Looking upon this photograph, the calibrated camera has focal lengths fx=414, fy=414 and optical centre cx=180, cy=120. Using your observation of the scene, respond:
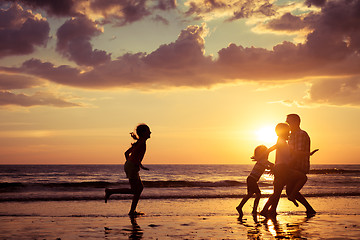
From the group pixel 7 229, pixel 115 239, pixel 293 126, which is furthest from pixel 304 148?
pixel 7 229

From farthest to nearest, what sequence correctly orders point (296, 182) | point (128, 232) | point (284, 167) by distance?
point (296, 182)
point (284, 167)
point (128, 232)

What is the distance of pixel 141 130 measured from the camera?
9.84 m

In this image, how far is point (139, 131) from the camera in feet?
32.4

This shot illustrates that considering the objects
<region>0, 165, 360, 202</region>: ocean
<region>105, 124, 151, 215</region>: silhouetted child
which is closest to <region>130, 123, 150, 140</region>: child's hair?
<region>105, 124, 151, 215</region>: silhouetted child

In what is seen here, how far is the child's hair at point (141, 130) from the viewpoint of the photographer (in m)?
9.84

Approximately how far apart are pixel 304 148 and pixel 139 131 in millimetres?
3796

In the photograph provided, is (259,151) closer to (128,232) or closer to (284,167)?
(284,167)

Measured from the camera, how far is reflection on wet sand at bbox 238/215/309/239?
21.7ft

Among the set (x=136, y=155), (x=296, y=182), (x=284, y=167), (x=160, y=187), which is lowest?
(x=160, y=187)

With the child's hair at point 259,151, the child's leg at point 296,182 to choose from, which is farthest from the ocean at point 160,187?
the child's leg at point 296,182

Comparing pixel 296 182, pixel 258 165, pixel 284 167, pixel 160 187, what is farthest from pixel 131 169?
pixel 160 187

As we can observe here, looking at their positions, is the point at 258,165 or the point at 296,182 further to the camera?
the point at 258,165

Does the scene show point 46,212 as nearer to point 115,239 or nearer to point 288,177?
point 115,239

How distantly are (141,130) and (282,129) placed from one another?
325cm
